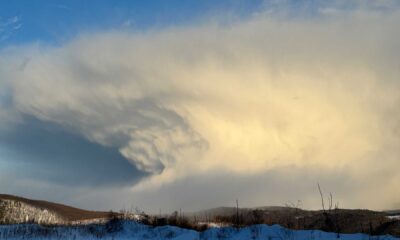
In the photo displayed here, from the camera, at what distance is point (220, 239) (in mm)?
26641

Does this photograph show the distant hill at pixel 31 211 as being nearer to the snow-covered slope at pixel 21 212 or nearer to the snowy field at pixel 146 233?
the snow-covered slope at pixel 21 212

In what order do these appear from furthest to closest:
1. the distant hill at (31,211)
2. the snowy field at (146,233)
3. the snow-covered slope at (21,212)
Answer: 1. the distant hill at (31,211)
2. the snow-covered slope at (21,212)
3. the snowy field at (146,233)

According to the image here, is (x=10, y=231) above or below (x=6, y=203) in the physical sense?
below

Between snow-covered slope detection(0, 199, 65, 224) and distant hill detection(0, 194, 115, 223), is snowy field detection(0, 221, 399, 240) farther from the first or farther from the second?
snow-covered slope detection(0, 199, 65, 224)

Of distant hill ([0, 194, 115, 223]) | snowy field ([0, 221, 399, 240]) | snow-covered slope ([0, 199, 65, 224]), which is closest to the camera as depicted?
snowy field ([0, 221, 399, 240])

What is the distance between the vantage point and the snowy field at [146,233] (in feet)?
84.5

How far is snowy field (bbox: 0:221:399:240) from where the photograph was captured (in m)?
25.8

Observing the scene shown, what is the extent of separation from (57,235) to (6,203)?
36.3m

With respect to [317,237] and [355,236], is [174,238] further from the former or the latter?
[355,236]

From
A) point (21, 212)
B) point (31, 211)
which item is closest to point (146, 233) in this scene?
point (21, 212)

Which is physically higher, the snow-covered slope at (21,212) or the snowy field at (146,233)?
the snow-covered slope at (21,212)

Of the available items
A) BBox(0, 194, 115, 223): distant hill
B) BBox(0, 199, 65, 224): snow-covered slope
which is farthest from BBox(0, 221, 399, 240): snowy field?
BBox(0, 199, 65, 224): snow-covered slope

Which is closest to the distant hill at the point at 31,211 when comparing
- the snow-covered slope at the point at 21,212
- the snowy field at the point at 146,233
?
the snow-covered slope at the point at 21,212

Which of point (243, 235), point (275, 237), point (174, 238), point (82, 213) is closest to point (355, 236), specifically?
point (275, 237)
